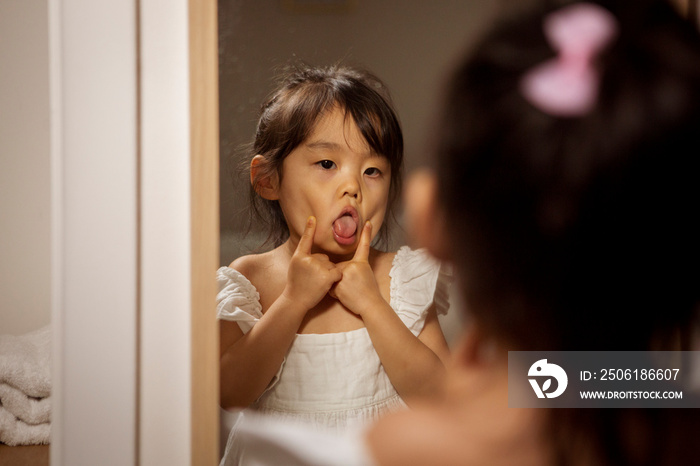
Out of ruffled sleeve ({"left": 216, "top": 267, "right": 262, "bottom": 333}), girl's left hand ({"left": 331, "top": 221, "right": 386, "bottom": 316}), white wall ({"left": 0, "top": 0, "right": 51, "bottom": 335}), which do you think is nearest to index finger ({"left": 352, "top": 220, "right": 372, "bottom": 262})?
girl's left hand ({"left": 331, "top": 221, "right": 386, "bottom": 316})

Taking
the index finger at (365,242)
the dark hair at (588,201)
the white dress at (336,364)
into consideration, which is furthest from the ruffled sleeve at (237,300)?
the dark hair at (588,201)

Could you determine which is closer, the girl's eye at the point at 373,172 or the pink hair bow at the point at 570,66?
the pink hair bow at the point at 570,66

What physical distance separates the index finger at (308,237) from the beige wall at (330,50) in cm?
5

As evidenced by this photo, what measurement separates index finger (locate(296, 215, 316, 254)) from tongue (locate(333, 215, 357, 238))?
22 millimetres

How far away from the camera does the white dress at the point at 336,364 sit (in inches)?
20.4

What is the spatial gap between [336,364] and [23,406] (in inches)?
13.7

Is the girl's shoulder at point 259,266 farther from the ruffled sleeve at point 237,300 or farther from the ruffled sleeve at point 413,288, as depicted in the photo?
the ruffled sleeve at point 413,288

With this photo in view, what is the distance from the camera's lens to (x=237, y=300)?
0.53m

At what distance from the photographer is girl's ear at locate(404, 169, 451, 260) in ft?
1.43

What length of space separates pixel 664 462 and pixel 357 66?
1.39ft

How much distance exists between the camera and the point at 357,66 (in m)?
0.54

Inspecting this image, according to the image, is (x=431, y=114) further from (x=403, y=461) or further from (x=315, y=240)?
(x=403, y=461)

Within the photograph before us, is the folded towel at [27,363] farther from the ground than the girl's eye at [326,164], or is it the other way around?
the girl's eye at [326,164]

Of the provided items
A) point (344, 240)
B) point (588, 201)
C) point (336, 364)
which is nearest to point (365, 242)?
point (344, 240)
